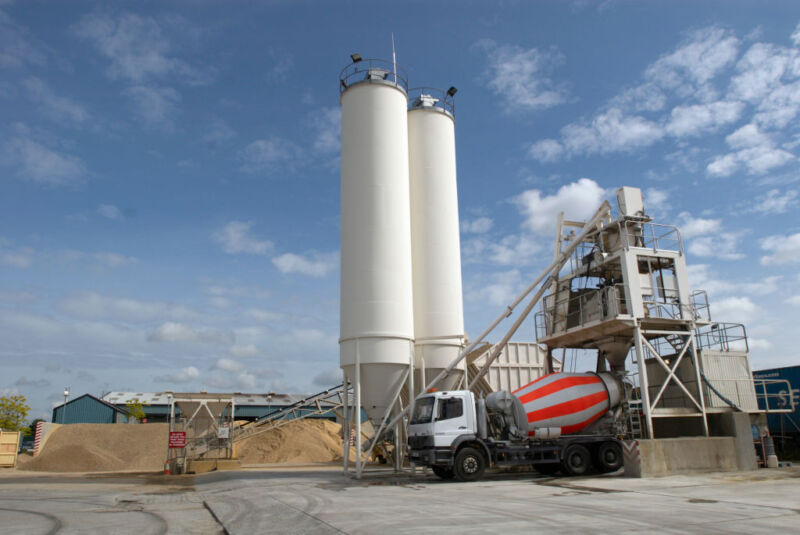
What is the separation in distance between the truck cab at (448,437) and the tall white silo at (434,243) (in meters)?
3.32

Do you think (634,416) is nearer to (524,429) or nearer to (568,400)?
(568,400)

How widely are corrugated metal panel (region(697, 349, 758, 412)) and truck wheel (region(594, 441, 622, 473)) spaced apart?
3.96 metres

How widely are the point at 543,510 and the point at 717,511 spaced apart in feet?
10.4

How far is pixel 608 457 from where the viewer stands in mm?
19250

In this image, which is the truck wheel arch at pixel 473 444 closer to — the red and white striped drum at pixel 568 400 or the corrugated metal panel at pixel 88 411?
the red and white striped drum at pixel 568 400

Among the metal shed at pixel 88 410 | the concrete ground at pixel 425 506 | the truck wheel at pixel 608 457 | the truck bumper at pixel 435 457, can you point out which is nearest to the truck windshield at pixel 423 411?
the truck bumper at pixel 435 457

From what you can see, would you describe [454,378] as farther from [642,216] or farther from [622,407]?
[642,216]

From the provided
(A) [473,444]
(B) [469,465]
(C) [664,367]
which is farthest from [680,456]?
(B) [469,465]

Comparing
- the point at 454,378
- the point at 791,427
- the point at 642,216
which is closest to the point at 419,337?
the point at 454,378

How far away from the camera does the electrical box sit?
21.5 m

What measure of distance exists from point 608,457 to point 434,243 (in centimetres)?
995

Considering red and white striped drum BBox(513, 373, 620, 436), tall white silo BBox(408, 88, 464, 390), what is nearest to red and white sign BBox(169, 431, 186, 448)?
tall white silo BBox(408, 88, 464, 390)

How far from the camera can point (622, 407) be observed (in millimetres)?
20656

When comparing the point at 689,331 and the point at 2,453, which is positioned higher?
the point at 689,331
